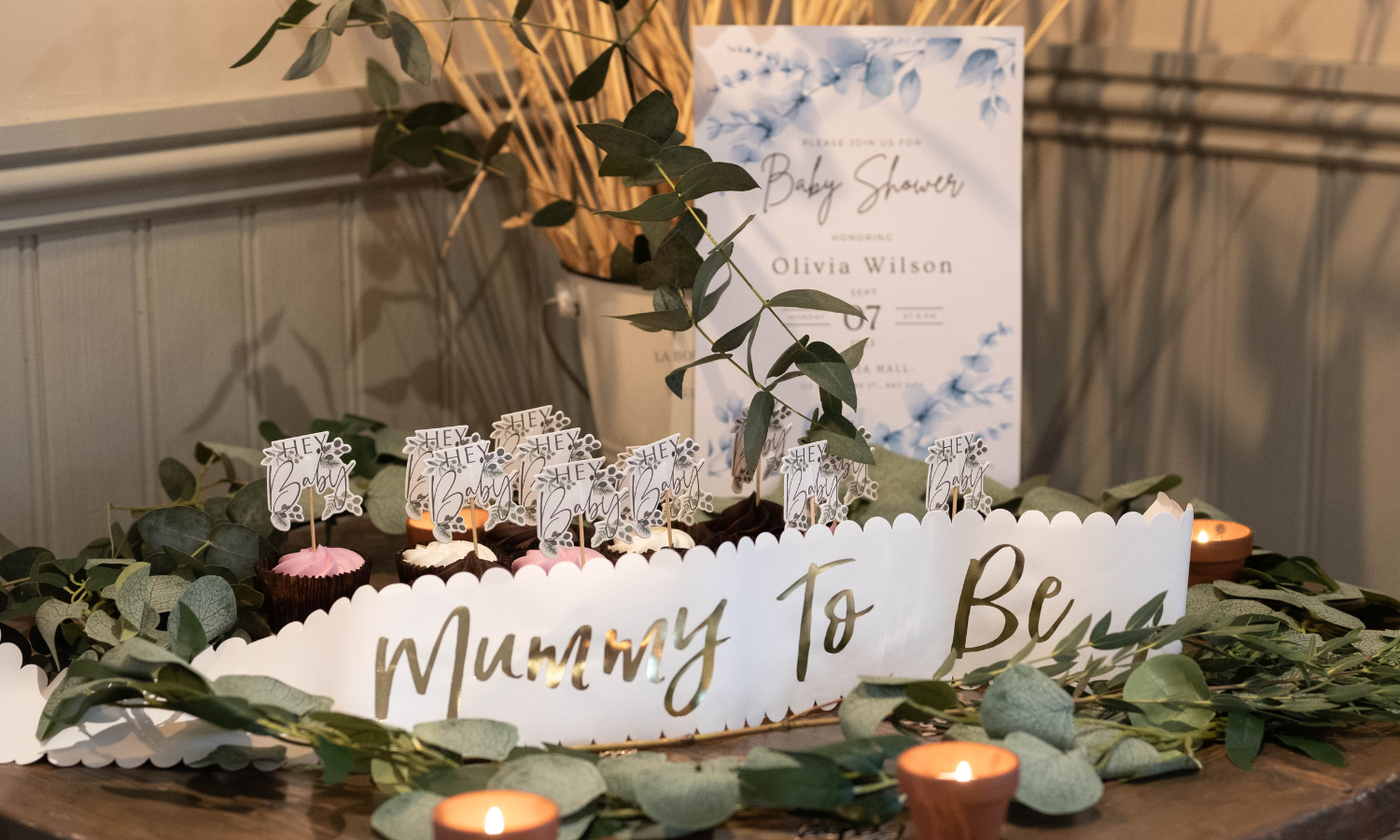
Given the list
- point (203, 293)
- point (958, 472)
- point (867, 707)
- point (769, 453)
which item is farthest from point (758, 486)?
point (203, 293)

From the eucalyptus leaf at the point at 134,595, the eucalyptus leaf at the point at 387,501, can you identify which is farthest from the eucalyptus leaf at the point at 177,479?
the eucalyptus leaf at the point at 134,595

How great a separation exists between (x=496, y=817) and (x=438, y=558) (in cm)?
29

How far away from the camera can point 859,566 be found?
720 millimetres

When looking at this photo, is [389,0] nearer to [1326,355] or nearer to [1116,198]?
[1116,198]

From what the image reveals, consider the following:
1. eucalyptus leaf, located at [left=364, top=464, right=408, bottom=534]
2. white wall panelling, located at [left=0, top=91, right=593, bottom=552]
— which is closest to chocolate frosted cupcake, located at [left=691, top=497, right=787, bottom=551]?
eucalyptus leaf, located at [left=364, top=464, right=408, bottom=534]

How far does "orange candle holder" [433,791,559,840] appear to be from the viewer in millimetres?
521

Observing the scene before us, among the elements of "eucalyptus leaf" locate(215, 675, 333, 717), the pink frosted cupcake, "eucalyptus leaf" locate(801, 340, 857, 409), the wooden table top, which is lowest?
Answer: the wooden table top

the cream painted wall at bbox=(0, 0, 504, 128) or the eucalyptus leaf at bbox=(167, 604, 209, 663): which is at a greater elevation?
the cream painted wall at bbox=(0, 0, 504, 128)

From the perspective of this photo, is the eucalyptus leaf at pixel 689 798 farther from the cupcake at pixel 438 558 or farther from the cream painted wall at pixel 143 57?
the cream painted wall at pixel 143 57

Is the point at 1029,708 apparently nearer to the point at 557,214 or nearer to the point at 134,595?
the point at 134,595

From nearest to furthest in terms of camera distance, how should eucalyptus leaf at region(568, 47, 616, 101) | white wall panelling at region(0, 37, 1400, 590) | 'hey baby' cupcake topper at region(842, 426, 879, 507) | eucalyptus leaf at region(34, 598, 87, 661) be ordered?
1. eucalyptus leaf at region(34, 598, 87, 661)
2. 'hey baby' cupcake topper at region(842, 426, 879, 507)
3. eucalyptus leaf at region(568, 47, 616, 101)
4. white wall panelling at region(0, 37, 1400, 590)

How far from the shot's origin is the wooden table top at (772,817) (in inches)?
23.5

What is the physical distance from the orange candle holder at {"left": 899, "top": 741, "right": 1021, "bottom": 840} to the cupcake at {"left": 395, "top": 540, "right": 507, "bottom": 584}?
0.31 meters

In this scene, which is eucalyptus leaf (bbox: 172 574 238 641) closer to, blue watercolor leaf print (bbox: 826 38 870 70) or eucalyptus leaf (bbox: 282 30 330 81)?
eucalyptus leaf (bbox: 282 30 330 81)
